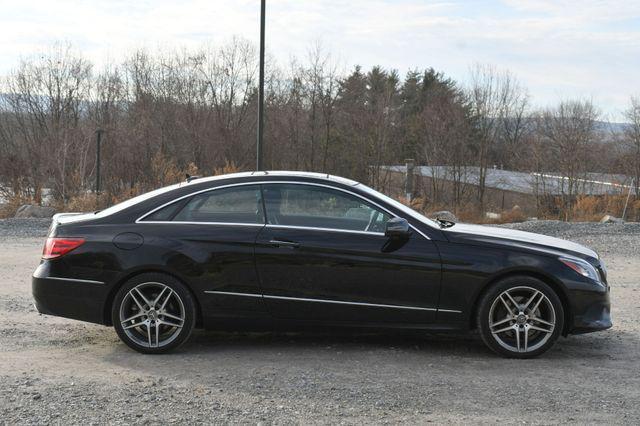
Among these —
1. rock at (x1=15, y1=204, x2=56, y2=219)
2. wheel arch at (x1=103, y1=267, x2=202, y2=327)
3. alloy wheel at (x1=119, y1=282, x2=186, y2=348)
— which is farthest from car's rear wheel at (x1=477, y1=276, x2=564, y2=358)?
rock at (x1=15, y1=204, x2=56, y2=219)

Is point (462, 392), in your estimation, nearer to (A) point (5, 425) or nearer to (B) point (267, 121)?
(A) point (5, 425)

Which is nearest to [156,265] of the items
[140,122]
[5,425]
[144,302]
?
[144,302]

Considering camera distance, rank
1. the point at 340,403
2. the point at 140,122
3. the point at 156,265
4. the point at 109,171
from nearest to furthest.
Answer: the point at 340,403, the point at 156,265, the point at 109,171, the point at 140,122

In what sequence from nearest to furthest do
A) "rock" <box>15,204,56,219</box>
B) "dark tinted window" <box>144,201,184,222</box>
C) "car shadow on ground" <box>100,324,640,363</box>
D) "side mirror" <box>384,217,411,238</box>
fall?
"side mirror" <box>384,217,411,238</box>
"car shadow on ground" <box>100,324,640,363</box>
"dark tinted window" <box>144,201,184,222</box>
"rock" <box>15,204,56,219</box>

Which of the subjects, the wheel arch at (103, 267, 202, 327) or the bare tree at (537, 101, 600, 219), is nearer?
the wheel arch at (103, 267, 202, 327)

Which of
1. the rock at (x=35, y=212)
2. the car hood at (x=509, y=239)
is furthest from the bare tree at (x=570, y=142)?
the car hood at (x=509, y=239)

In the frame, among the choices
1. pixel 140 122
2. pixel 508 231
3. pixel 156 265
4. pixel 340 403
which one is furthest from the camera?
pixel 140 122

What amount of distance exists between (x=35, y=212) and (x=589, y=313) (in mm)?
16268

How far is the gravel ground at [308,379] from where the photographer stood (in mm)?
4371

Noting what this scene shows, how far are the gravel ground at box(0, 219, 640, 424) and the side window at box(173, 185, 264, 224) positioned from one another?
112 cm

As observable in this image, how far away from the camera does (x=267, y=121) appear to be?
33938 mm

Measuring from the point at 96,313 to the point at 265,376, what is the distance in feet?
5.21

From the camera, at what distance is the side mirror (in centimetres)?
562

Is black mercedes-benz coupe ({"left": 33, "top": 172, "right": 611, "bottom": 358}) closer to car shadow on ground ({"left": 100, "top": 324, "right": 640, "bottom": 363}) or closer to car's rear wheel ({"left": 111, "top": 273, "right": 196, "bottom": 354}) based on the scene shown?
car's rear wheel ({"left": 111, "top": 273, "right": 196, "bottom": 354})
